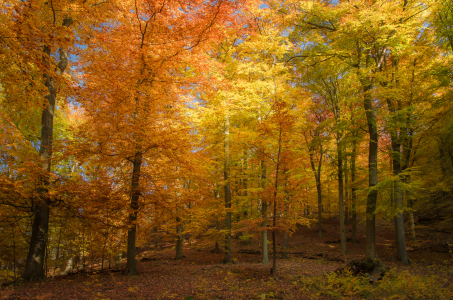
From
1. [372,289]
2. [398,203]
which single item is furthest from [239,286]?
[398,203]

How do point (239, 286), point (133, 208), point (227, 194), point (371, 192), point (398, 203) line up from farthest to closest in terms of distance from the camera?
point (227, 194), point (398, 203), point (371, 192), point (133, 208), point (239, 286)

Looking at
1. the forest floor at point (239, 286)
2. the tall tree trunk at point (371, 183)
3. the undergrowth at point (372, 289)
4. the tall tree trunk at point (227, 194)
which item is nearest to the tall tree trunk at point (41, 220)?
the forest floor at point (239, 286)

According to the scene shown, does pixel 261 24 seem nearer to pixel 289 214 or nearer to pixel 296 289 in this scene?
pixel 289 214

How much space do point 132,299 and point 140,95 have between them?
6064mm

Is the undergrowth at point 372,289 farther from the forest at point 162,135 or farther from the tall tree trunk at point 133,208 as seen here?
the tall tree trunk at point 133,208

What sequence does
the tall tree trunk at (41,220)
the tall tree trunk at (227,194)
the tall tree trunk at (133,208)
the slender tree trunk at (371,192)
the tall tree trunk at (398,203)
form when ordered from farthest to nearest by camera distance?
the tall tree trunk at (227,194) → the tall tree trunk at (398,203) → the slender tree trunk at (371,192) → the tall tree trunk at (133,208) → the tall tree trunk at (41,220)

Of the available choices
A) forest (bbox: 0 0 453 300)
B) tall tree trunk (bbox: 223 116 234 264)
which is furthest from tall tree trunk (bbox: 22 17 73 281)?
tall tree trunk (bbox: 223 116 234 264)

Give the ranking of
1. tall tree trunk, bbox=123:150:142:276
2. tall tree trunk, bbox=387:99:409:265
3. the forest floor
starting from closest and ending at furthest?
the forest floor < tall tree trunk, bbox=123:150:142:276 < tall tree trunk, bbox=387:99:409:265

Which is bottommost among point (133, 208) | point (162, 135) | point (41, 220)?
point (41, 220)

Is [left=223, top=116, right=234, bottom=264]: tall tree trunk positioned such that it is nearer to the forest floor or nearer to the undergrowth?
the forest floor

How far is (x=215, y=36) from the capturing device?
7102 millimetres

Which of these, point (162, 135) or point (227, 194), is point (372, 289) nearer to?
point (227, 194)

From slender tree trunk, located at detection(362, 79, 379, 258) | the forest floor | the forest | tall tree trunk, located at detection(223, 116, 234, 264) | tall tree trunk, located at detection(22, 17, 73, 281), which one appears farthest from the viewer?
tall tree trunk, located at detection(223, 116, 234, 264)

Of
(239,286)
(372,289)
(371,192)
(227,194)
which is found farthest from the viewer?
(227,194)
